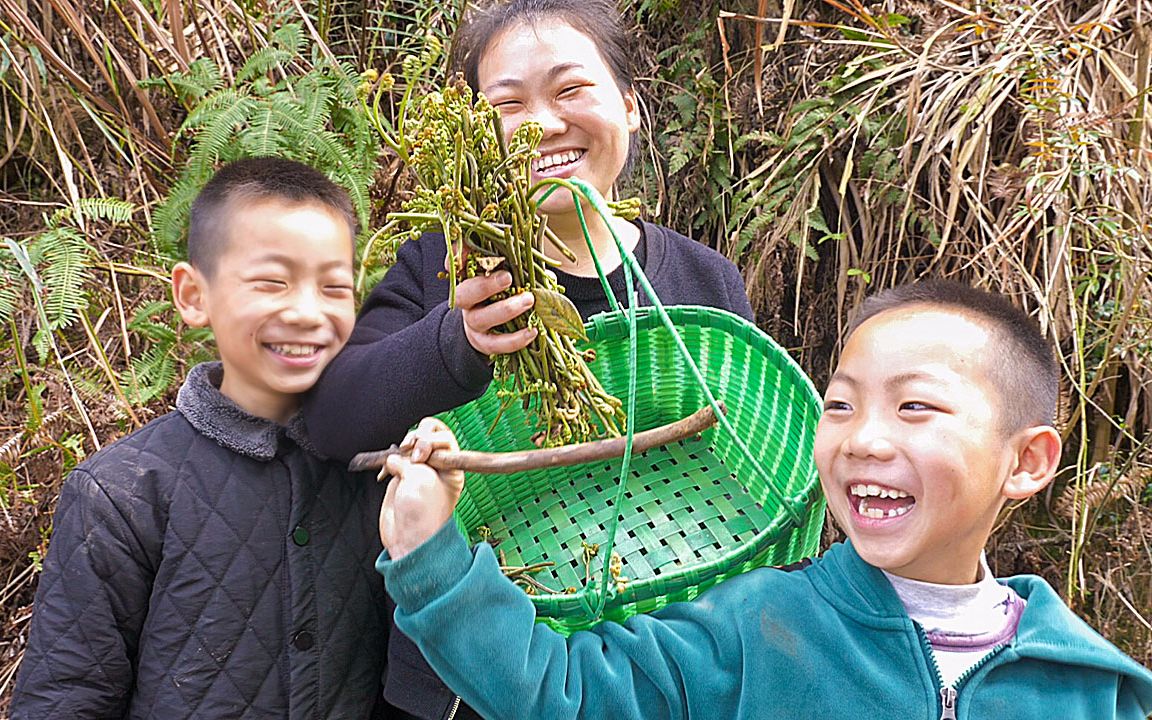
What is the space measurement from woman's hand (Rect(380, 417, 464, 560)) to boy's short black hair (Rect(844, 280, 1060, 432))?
0.63 meters

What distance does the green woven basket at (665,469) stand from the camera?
1.83 m

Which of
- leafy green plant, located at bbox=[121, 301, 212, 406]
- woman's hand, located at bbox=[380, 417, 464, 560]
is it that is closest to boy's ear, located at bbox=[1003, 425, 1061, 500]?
woman's hand, located at bbox=[380, 417, 464, 560]

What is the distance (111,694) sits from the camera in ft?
5.35

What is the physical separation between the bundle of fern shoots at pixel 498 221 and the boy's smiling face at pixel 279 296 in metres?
0.29

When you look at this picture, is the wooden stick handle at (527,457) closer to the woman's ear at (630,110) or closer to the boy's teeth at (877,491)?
the boy's teeth at (877,491)

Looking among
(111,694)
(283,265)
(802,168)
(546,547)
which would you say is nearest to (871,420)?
(546,547)

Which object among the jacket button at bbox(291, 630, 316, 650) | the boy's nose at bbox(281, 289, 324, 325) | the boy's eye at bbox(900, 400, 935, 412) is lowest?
the jacket button at bbox(291, 630, 316, 650)

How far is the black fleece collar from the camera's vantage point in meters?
1.74

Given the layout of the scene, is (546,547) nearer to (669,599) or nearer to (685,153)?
(669,599)

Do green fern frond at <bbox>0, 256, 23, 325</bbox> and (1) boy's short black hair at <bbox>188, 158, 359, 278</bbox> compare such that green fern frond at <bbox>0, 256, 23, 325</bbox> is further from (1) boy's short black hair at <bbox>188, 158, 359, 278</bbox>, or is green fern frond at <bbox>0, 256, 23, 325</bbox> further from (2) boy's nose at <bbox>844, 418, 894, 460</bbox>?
(2) boy's nose at <bbox>844, 418, 894, 460</bbox>

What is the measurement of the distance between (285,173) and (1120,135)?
7.43ft

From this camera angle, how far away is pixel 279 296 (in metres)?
1.72

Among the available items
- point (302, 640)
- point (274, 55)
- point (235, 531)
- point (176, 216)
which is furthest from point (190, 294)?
point (274, 55)

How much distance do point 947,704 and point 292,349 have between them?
3.59 feet
